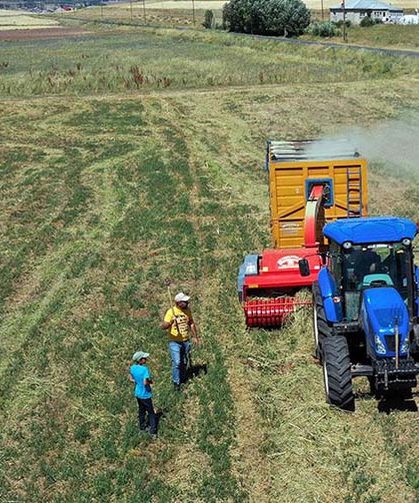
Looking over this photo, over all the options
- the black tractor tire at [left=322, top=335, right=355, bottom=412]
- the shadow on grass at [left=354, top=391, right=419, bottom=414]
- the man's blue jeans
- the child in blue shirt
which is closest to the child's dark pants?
the child in blue shirt

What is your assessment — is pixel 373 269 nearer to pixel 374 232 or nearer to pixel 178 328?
pixel 374 232

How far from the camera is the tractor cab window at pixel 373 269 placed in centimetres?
1016

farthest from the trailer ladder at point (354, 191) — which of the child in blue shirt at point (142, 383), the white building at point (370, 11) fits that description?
the white building at point (370, 11)

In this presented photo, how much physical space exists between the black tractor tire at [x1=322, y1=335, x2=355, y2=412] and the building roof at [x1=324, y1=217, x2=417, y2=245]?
4.74 ft

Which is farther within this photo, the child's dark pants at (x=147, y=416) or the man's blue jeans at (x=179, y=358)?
the man's blue jeans at (x=179, y=358)

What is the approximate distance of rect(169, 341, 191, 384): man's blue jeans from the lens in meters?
10.7

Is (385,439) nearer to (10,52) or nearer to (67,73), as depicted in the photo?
(67,73)

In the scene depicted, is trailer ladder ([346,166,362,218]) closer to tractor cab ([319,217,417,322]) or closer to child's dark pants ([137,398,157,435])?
tractor cab ([319,217,417,322])

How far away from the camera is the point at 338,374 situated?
9719 mm

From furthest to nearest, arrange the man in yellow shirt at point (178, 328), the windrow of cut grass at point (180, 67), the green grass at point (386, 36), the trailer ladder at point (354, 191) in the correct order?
1. the green grass at point (386, 36)
2. the windrow of cut grass at point (180, 67)
3. the trailer ladder at point (354, 191)
4. the man in yellow shirt at point (178, 328)

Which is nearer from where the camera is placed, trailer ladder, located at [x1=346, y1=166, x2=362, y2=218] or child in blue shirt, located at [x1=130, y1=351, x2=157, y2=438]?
child in blue shirt, located at [x1=130, y1=351, x2=157, y2=438]

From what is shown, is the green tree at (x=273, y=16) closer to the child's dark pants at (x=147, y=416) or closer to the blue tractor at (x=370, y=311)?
the blue tractor at (x=370, y=311)

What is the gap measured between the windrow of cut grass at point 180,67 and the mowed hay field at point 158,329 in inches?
351

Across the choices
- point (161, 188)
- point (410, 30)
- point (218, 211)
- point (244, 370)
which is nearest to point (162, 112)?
point (161, 188)
